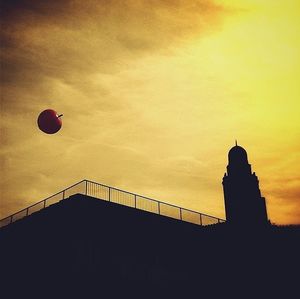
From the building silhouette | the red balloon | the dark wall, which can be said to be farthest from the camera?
the building silhouette

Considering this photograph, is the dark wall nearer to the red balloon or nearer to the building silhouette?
the red balloon

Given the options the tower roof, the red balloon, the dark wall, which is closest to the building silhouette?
the tower roof

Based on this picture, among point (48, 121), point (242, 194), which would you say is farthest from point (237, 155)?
point (48, 121)

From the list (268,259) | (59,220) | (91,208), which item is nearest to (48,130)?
(91,208)

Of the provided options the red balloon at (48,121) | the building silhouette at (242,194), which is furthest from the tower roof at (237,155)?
the red balloon at (48,121)

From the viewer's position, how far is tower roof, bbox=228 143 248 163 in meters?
50.2

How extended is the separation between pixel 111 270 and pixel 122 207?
142 inches

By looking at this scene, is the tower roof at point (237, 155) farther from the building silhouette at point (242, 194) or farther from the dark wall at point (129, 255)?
the dark wall at point (129, 255)

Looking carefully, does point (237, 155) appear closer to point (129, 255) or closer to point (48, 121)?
point (129, 255)

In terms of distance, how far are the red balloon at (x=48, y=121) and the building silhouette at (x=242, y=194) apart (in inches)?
1666

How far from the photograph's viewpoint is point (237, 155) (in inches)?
1984

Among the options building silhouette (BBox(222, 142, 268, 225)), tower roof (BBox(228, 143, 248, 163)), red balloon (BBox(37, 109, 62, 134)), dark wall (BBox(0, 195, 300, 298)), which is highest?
tower roof (BBox(228, 143, 248, 163))

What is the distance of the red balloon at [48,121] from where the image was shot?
8.90m

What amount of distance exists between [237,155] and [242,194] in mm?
6467
